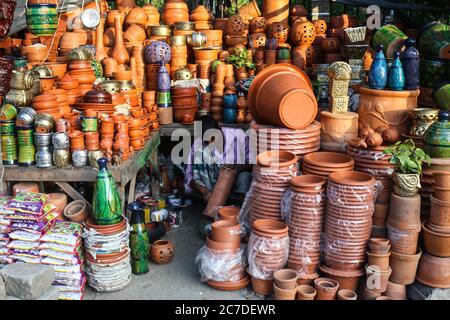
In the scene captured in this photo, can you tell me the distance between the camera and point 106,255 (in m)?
3.88

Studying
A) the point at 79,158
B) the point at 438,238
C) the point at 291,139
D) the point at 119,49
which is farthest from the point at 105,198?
the point at 119,49

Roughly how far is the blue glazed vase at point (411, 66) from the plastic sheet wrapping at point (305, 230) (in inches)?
54.7

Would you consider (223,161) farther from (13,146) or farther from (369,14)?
(369,14)

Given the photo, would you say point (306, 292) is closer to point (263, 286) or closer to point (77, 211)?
point (263, 286)

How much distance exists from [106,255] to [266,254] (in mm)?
1226

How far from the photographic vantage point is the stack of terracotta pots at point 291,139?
4.23 meters

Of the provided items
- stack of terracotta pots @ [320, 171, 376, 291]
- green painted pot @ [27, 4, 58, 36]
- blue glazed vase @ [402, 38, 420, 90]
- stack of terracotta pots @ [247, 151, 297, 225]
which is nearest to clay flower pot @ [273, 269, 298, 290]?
stack of terracotta pots @ [320, 171, 376, 291]

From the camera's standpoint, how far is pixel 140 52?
20.2 feet

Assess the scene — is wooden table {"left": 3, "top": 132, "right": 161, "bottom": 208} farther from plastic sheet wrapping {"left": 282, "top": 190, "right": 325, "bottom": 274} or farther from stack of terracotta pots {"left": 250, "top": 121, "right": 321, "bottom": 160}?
plastic sheet wrapping {"left": 282, "top": 190, "right": 325, "bottom": 274}

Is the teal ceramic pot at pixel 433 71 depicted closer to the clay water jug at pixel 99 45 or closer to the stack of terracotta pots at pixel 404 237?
the stack of terracotta pots at pixel 404 237

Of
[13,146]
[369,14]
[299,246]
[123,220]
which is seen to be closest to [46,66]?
[13,146]

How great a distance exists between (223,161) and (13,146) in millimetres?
1953

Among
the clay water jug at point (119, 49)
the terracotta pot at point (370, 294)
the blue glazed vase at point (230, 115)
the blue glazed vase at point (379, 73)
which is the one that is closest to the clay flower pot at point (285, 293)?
the terracotta pot at point (370, 294)

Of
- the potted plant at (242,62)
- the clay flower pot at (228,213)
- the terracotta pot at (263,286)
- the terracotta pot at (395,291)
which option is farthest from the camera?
the potted plant at (242,62)
